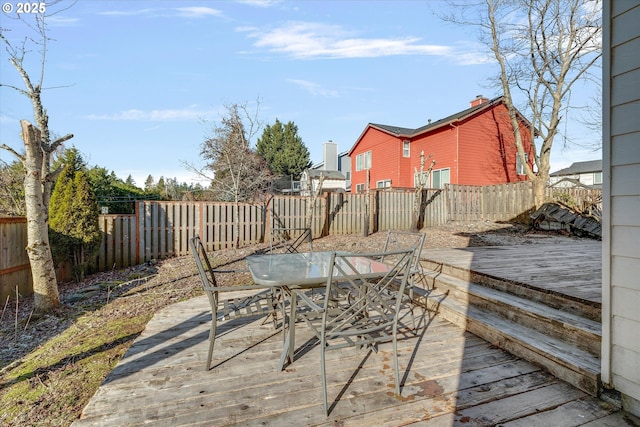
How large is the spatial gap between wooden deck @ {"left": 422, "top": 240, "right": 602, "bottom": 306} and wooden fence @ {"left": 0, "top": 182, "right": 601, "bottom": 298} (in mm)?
4343

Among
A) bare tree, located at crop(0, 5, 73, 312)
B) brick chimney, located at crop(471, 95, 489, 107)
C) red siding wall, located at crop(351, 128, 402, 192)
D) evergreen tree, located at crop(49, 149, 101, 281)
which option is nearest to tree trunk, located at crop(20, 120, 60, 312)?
bare tree, located at crop(0, 5, 73, 312)

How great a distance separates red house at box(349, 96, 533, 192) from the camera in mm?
13727

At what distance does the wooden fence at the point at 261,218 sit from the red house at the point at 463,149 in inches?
121

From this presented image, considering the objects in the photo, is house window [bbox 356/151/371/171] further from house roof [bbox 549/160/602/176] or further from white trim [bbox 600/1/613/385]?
house roof [bbox 549/160/602/176]

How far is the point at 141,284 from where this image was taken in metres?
4.78

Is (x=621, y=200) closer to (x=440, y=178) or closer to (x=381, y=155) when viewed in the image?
(x=440, y=178)

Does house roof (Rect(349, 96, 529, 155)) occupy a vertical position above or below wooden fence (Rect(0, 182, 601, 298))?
above

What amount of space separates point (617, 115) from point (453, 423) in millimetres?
1729

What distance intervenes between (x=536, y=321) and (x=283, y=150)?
80.9 ft

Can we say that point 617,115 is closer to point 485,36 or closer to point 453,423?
point 453,423

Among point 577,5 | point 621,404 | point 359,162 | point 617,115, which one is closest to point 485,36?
point 577,5

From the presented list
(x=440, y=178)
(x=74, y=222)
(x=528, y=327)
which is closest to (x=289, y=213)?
(x=74, y=222)

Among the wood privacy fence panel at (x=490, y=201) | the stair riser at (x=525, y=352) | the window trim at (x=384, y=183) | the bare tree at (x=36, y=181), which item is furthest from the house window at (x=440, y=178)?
the bare tree at (x=36, y=181)

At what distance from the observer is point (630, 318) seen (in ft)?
4.78
